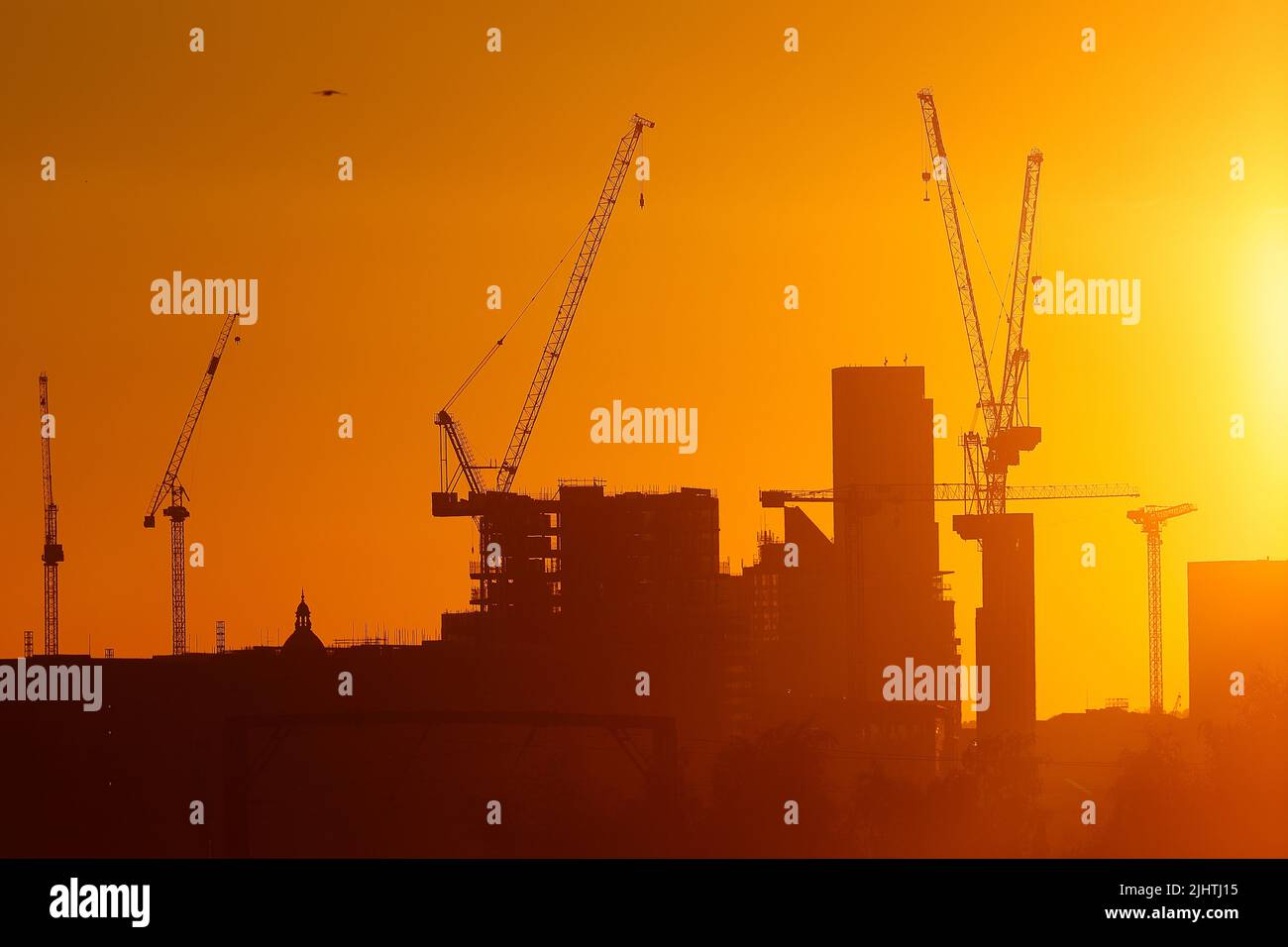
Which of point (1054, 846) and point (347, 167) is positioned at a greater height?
point (347, 167)

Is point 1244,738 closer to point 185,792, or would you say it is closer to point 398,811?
point 398,811

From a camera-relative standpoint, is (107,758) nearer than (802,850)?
No

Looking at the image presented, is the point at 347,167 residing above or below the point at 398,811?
above
